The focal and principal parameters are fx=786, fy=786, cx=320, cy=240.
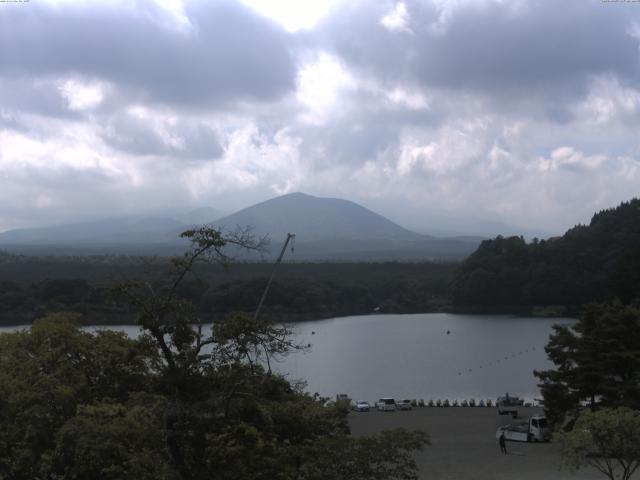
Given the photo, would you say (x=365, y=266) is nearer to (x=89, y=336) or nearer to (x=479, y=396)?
(x=479, y=396)

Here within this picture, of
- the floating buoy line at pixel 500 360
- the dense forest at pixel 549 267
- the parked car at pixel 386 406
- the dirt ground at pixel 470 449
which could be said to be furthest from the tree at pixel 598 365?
the dense forest at pixel 549 267

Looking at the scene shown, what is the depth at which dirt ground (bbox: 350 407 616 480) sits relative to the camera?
38.5ft

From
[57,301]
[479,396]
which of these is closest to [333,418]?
[479,396]

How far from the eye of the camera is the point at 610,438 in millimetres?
9180

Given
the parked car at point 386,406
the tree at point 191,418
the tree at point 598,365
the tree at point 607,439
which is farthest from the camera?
the parked car at point 386,406

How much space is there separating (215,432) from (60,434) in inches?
64.1

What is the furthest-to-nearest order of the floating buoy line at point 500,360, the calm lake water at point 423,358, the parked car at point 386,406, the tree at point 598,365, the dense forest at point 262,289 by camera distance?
the dense forest at point 262,289 → the floating buoy line at point 500,360 → the calm lake water at point 423,358 → the parked car at point 386,406 → the tree at point 598,365

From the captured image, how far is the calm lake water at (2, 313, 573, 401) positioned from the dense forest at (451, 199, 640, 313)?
491 cm

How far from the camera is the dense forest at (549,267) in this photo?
58.5 metres

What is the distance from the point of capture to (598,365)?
14.5 metres

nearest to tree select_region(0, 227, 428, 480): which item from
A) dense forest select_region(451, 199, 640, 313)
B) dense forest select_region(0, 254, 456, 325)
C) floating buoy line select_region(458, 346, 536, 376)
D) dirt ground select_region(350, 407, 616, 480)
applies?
dirt ground select_region(350, 407, 616, 480)

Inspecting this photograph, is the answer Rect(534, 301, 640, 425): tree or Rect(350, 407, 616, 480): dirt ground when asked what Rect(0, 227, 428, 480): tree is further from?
Rect(534, 301, 640, 425): tree

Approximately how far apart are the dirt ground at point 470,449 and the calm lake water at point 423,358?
3147 millimetres

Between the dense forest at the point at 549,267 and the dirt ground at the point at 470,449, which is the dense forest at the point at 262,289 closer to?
the dense forest at the point at 549,267
